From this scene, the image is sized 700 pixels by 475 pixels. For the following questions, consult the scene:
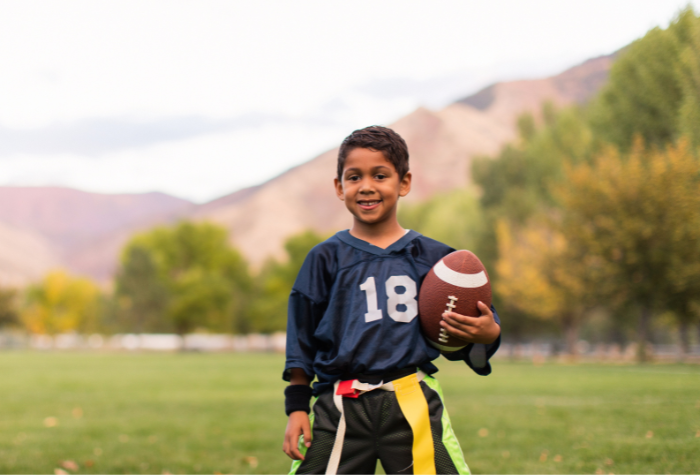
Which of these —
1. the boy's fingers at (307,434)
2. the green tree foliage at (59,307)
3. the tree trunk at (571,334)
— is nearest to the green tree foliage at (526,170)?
the tree trunk at (571,334)

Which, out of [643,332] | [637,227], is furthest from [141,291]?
[637,227]

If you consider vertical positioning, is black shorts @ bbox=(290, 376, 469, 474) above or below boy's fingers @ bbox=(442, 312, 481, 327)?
below

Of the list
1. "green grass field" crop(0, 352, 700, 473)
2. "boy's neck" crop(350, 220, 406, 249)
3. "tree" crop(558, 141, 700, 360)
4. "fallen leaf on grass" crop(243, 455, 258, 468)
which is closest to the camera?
"boy's neck" crop(350, 220, 406, 249)

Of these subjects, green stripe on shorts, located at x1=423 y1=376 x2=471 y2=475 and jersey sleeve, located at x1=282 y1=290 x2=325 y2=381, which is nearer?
green stripe on shorts, located at x1=423 y1=376 x2=471 y2=475

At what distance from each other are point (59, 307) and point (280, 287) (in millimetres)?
39460

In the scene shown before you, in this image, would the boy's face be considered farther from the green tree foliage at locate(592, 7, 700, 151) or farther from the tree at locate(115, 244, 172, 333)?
the tree at locate(115, 244, 172, 333)

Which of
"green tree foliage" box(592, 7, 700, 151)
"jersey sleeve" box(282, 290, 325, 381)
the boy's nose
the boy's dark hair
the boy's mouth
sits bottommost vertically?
"jersey sleeve" box(282, 290, 325, 381)

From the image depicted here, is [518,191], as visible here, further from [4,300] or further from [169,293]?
[4,300]

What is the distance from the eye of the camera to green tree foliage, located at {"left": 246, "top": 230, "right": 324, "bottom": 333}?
68.6 metres

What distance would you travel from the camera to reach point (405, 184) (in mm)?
3174

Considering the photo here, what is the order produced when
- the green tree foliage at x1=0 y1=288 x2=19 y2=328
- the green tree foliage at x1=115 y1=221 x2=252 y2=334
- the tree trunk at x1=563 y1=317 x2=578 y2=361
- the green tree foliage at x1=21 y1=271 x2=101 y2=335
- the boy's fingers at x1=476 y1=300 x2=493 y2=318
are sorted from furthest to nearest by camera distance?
the green tree foliage at x1=21 y1=271 x2=101 y2=335 → the green tree foliage at x1=0 y1=288 x2=19 y2=328 → the green tree foliage at x1=115 y1=221 x2=252 y2=334 → the tree trunk at x1=563 y1=317 x2=578 y2=361 → the boy's fingers at x1=476 y1=300 x2=493 y2=318

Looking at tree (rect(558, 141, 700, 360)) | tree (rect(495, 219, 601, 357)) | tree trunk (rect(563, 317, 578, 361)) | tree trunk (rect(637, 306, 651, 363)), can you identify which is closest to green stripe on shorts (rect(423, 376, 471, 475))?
tree (rect(558, 141, 700, 360))

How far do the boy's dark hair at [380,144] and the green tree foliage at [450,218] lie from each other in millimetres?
39906

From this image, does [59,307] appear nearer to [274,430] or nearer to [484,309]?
[274,430]
